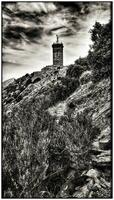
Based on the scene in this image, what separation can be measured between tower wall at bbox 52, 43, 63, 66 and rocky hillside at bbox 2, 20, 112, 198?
143 mm

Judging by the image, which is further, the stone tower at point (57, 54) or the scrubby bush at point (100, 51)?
the stone tower at point (57, 54)

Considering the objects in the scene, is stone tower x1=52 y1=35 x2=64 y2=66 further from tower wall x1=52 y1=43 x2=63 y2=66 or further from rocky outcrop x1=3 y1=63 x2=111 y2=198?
rocky outcrop x1=3 y1=63 x2=111 y2=198

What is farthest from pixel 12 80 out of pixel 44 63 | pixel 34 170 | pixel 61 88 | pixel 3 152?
pixel 34 170

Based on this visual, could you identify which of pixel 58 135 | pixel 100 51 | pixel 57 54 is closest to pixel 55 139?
pixel 58 135

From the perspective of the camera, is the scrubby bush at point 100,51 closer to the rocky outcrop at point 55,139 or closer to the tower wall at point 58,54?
the rocky outcrop at point 55,139

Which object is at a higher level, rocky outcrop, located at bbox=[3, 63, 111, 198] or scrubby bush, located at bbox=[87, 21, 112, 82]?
scrubby bush, located at bbox=[87, 21, 112, 82]

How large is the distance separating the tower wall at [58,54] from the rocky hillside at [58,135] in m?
0.14

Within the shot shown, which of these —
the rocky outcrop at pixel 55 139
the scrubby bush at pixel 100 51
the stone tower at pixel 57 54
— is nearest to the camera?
the rocky outcrop at pixel 55 139

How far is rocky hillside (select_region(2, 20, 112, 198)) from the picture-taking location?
4.56m

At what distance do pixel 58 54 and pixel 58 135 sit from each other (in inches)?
67.9

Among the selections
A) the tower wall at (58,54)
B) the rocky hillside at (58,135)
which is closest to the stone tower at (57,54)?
the tower wall at (58,54)

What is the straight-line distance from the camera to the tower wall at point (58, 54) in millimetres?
5547

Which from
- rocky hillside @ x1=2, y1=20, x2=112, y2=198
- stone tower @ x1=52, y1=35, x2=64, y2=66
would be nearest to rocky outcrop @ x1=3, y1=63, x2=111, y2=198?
rocky hillside @ x1=2, y1=20, x2=112, y2=198

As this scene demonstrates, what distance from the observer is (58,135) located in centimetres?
510
